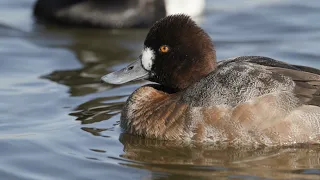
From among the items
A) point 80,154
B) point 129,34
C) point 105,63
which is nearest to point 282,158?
point 80,154

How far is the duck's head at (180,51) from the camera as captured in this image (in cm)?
691

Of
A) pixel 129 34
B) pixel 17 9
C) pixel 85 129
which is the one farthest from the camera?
pixel 17 9

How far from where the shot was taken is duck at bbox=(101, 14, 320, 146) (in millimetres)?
6551

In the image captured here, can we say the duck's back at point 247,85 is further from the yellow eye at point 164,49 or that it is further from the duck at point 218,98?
the yellow eye at point 164,49

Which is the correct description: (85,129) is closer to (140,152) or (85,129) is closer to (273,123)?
(140,152)

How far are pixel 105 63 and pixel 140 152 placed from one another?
3.31m

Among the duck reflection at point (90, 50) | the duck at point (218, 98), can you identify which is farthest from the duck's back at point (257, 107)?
the duck reflection at point (90, 50)

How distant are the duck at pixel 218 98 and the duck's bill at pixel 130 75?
0.14 m

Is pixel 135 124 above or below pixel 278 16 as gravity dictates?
below

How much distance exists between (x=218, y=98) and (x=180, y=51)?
623 mm

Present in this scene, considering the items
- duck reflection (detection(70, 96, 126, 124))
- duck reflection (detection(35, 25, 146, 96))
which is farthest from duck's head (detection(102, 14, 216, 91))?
duck reflection (detection(35, 25, 146, 96))

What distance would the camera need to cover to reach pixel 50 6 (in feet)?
38.3

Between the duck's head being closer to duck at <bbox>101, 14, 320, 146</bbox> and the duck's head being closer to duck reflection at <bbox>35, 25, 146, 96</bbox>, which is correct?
duck at <bbox>101, 14, 320, 146</bbox>

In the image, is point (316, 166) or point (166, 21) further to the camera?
point (166, 21)
